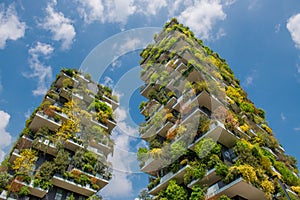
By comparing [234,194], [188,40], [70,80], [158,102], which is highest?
[188,40]

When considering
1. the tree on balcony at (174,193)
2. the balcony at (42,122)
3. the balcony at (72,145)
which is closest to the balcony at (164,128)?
the tree on balcony at (174,193)

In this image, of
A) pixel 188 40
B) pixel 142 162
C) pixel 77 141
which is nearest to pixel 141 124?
pixel 142 162

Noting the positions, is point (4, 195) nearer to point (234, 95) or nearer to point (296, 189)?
point (296, 189)

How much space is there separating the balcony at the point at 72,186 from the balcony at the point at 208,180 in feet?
34.9

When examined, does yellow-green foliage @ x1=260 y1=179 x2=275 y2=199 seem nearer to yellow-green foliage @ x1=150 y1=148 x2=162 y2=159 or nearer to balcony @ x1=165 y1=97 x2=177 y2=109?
yellow-green foliage @ x1=150 y1=148 x2=162 y2=159

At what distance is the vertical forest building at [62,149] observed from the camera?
23250 millimetres

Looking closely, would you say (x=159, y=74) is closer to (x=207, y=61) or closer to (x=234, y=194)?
(x=207, y=61)

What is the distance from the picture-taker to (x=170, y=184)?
22156 millimetres

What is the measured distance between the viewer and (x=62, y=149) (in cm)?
2661

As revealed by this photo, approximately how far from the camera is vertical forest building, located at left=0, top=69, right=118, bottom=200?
2325cm

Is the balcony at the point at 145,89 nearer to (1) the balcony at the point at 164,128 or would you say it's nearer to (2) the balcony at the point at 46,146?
(1) the balcony at the point at 164,128

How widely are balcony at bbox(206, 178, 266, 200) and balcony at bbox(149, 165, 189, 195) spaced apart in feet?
11.4

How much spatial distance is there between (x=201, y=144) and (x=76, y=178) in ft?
42.0

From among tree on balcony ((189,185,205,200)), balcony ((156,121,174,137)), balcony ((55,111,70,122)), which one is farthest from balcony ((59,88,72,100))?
tree on balcony ((189,185,205,200))
